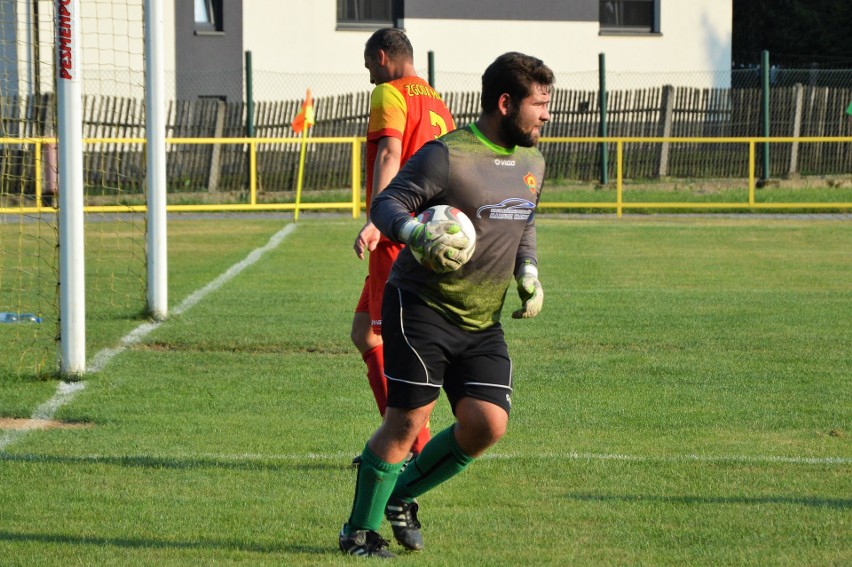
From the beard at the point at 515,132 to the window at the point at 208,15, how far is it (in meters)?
26.9

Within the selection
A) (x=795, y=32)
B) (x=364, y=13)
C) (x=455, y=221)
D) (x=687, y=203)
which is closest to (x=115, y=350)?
(x=455, y=221)

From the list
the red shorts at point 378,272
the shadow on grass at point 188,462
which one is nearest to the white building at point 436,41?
the shadow on grass at point 188,462

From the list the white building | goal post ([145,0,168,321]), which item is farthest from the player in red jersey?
the white building

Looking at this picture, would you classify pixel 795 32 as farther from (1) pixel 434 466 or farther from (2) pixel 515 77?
(1) pixel 434 466

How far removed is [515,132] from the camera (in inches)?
185

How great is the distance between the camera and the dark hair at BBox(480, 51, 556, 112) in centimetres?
460

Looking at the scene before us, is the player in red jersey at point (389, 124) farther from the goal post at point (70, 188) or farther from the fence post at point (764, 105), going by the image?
the fence post at point (764, 105)

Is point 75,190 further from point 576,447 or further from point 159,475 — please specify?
point 576,447

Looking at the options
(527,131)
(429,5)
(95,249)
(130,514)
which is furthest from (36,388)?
(429,5)

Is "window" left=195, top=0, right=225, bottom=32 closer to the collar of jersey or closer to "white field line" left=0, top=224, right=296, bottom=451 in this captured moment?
"white field line" left=0, top=224, right=296, bottom=451

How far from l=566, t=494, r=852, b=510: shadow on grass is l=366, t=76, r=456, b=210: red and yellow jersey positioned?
172 centimetres

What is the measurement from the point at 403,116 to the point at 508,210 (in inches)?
55.3

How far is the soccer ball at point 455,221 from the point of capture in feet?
14.5

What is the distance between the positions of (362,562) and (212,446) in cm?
212
